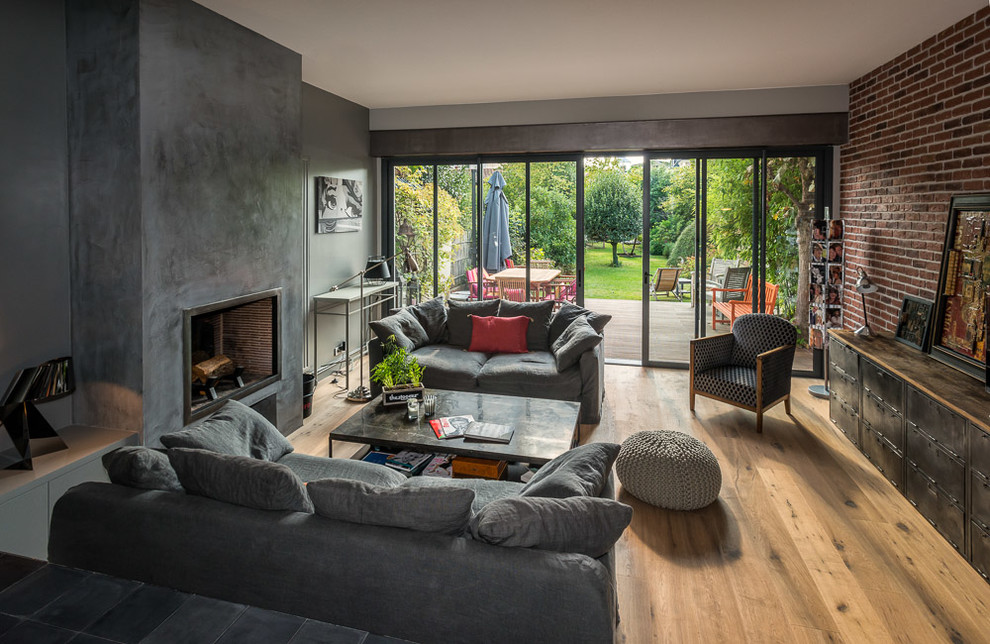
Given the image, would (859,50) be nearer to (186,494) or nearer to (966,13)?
(966,13)

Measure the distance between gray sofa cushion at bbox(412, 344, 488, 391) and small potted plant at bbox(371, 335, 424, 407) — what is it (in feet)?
2.07

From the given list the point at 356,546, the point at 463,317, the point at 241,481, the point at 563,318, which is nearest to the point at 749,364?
the point at 563,318

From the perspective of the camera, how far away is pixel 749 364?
497 cm

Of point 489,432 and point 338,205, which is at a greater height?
point 338,205

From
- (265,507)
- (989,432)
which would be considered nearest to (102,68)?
(265,507)

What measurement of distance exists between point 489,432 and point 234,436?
4.34ft

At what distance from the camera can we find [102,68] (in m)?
3.12

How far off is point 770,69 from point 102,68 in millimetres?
4832

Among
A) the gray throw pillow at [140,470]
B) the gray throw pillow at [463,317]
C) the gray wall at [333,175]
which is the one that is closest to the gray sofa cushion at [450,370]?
the gray throw pillow at [463,317]

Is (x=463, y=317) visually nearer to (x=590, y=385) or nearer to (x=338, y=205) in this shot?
(x=590, y=385)

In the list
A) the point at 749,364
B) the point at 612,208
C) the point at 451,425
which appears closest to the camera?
the point at 451,425

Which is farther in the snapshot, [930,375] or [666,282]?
[666,282]

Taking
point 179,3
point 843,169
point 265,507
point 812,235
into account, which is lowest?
point 265,507

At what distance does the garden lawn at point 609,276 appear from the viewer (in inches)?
261
